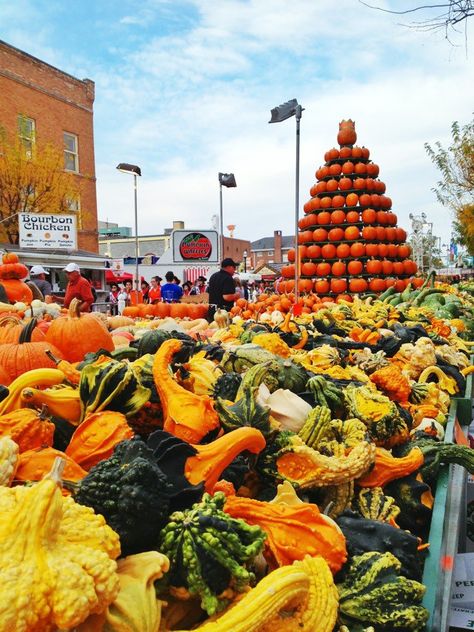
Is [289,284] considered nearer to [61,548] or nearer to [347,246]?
[347,246]

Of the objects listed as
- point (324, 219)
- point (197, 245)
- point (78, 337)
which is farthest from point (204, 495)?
point (197, 245)

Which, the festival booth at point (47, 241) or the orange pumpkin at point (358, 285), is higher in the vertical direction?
the festival booth at point (47, 241)

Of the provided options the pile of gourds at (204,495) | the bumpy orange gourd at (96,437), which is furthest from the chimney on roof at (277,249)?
the bumpy orange gourd at (96,437)

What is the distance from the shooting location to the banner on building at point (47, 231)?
18.8m

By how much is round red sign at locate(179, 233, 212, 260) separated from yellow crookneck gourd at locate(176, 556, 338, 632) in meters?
17.7

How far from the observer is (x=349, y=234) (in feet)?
34.5

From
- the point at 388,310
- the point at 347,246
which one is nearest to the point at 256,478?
the point at 388,310

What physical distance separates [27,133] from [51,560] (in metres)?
26.7

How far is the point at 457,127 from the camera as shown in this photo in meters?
20.5

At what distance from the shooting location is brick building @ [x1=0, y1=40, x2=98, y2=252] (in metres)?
23.7

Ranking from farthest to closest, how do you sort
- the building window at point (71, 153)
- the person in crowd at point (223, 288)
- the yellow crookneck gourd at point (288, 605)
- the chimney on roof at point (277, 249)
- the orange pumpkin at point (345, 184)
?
the chimney on roof at point (277, 249) < the building window at point (71, 153) < the orange pumpkin at point (345, 184) < the person in crowd at point (223, 288) < the yellow crookneck gourd at point (288, 605)

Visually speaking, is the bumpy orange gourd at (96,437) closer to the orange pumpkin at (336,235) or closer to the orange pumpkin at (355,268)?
the orange pumpkin at (355,268)

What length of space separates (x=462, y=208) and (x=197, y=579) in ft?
76.6

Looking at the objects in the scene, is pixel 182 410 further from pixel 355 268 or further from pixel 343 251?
pixel 343 251
